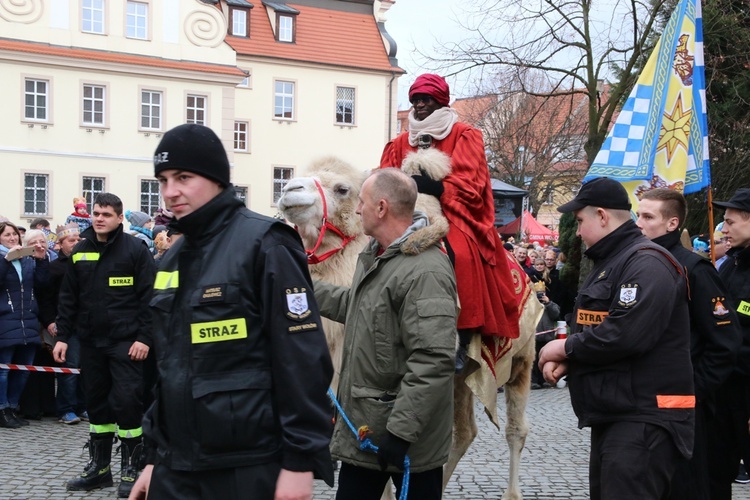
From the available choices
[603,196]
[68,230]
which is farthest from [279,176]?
[603,196]

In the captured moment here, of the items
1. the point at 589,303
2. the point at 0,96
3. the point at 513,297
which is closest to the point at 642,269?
the point at 589,303

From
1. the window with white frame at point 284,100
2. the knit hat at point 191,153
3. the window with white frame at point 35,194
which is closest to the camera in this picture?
the knit hat at point 191,153

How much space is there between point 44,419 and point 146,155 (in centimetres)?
2593

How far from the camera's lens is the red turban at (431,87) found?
580cm

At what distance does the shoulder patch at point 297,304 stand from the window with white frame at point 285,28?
39125mm

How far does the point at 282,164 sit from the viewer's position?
39438 millimetres

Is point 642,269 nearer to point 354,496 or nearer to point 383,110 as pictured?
point 354,496

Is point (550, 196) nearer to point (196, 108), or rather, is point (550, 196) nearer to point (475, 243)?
point (196, 108)

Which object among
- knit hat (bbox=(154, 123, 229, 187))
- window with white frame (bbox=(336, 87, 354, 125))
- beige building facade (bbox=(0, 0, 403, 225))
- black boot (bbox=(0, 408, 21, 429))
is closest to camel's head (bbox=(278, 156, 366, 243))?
knit hat (bbox=(154, 123, 229, 187))

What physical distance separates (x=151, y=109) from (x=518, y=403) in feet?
100

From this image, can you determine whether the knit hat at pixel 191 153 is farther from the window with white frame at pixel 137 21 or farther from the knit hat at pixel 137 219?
the window with white frame at pixel 137 21

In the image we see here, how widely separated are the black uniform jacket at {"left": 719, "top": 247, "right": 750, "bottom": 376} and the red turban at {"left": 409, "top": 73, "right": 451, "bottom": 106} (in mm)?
2261

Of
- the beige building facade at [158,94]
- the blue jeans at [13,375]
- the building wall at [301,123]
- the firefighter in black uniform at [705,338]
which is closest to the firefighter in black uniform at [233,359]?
the firefighter in black uniform at [705,338]

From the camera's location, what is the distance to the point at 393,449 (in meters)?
3.86
